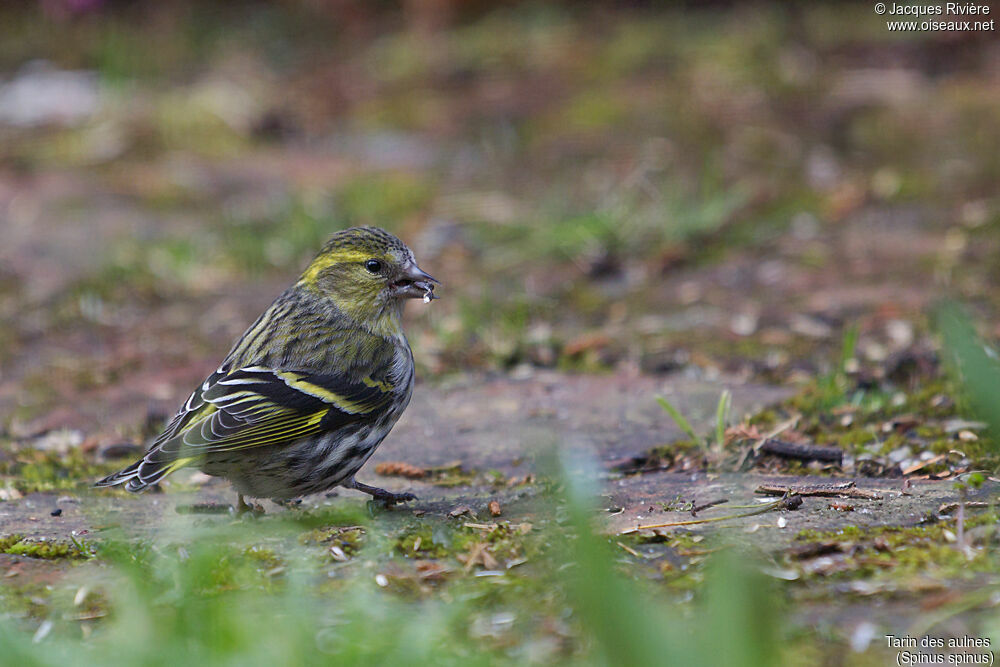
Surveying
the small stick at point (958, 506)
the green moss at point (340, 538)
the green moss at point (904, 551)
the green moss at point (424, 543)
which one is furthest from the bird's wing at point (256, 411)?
the small stick at point (958, 506)

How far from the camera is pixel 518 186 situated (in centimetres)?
769

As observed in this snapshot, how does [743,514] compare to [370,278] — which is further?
[370,278]

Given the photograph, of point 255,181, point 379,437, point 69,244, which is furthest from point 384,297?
point 255,181

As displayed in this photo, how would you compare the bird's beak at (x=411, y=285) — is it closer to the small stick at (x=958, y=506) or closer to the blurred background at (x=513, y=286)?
the blurred background at (x=513, y=286)

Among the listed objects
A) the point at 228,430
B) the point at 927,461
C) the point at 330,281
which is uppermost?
the point at 330,281

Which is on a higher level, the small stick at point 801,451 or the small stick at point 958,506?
the small stick at point 958,506

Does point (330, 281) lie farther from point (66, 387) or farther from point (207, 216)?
point (207, 216)

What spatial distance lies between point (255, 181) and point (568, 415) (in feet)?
13.7

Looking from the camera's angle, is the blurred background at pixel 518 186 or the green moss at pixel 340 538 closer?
the green moss at pixel 340 538

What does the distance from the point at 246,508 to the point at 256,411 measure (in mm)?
356

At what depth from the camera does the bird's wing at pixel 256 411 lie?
3480 millimetres

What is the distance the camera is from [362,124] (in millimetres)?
9312

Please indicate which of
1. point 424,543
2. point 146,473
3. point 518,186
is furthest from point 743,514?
point 518,186

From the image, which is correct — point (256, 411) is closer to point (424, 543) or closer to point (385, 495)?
point (385, 495)
